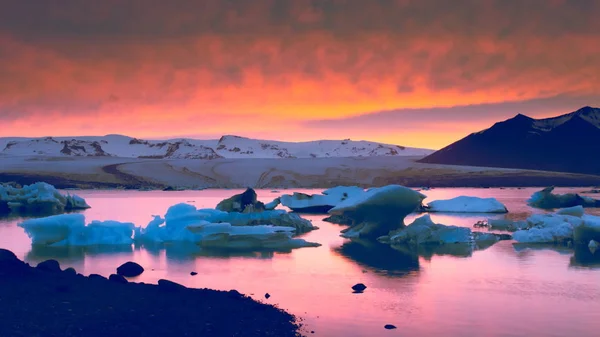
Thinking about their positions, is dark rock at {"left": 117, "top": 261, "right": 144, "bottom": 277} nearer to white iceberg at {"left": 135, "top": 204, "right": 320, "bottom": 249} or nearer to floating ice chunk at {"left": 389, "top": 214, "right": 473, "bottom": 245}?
white iceberg at {"left": 135, "top": 204, "right": 320, "bottom": 249}

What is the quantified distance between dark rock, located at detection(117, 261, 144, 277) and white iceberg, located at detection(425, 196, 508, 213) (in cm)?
1392

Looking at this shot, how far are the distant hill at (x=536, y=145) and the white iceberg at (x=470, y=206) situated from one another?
118ft

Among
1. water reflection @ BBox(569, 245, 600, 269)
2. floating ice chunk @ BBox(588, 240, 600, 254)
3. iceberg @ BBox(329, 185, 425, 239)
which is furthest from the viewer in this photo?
iceberg @ BBox(329, 185, 425, 239)

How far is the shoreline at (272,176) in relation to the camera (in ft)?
142

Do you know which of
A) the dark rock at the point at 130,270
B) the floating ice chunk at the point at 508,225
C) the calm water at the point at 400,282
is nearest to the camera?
the calm water at the point at 400,282

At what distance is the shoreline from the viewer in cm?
4322

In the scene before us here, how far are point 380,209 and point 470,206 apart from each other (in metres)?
8.21

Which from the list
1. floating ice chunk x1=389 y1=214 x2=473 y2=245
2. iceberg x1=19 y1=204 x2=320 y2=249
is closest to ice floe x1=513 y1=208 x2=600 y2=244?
floating ice chunk x1=389 y1=214 x2=473 y2=245

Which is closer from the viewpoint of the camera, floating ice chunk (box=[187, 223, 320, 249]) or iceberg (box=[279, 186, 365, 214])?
floating ice chunk (box=[187, 223, 320, 249])

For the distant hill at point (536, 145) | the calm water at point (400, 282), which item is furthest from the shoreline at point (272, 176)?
the calm water at point (400, 282)

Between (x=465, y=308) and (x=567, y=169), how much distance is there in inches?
2177

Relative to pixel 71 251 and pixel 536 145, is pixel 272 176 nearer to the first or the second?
pixel 536 145

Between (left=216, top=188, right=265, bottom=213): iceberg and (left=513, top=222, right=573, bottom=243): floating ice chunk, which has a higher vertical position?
(left=216, top=188, right=265, bottom=213): iceberg

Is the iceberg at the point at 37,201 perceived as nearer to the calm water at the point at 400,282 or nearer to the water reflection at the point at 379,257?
the calm water at the point at 400,282
